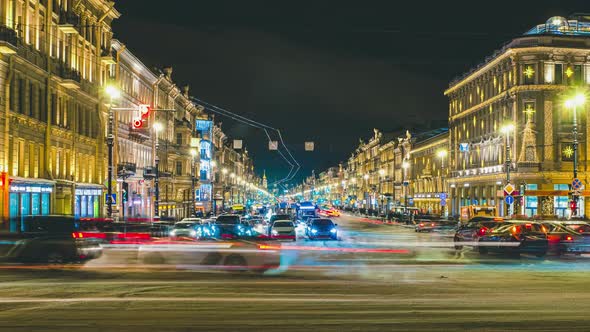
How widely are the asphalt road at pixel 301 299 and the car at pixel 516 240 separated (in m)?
5.68

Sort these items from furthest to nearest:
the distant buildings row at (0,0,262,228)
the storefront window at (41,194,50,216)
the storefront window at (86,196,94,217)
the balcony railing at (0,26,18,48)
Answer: the storefront window at (86,196,94,217)
the storefront window at (41,194,50,216)
the distant buildings row at (0,0,262,228)
the balcony railing at (0,26,18,48)

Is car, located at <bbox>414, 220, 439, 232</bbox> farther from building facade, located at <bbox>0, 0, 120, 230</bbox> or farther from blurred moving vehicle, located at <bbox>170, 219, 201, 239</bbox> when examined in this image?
building facade, located at <bbox>0, 0, 120, 230</bbox>

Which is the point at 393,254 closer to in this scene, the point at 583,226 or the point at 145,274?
the point at 583,226

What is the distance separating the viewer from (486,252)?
104 ft

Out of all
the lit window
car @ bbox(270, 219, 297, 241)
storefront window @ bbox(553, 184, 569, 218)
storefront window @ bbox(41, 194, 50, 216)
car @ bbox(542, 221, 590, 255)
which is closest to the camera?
car @ bbox(542, 221, 590, 255)

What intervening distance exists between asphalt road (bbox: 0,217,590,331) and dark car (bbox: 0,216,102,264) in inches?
28.7

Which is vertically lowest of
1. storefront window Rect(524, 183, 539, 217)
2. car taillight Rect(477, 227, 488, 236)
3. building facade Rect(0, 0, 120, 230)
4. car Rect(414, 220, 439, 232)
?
car Rect(414, 220, 439, 232)

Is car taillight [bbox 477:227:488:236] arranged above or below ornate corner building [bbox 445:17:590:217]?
below

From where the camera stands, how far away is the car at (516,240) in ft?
98.2

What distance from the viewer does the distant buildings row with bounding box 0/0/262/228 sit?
119ft

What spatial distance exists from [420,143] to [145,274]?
9154 centimetres

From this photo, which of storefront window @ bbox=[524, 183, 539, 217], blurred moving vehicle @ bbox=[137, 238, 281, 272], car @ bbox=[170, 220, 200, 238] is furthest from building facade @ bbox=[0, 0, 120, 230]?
storefront window @ bbox=[524, 183, 539, 217]

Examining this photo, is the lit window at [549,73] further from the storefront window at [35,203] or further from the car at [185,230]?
the storefront window at [35,203]

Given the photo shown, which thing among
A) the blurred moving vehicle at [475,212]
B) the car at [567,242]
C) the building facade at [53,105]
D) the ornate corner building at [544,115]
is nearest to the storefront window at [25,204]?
the building facade at [53,105]
